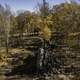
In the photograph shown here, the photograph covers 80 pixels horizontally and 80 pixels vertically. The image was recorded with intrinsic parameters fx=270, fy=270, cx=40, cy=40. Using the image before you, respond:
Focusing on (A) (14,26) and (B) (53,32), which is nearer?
(B) (53,32)

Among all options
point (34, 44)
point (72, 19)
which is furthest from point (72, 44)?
point (34, 44)

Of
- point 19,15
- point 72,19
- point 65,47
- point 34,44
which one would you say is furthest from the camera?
point 19,15

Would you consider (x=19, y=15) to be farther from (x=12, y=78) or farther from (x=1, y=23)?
(x=12, y=78)

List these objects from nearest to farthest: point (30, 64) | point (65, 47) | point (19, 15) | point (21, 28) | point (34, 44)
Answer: point (30, 64) < point (65, 47) < point (34, 44) < point (21, 28) < point (19, 15)

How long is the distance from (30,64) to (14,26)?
939 centimetres

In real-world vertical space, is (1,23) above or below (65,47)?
above

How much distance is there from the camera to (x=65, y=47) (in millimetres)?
13508

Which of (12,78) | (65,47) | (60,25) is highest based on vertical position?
(60,25)

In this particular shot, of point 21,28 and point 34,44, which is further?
point 21,28

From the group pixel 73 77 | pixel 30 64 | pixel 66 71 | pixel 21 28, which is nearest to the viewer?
pixel 73 77

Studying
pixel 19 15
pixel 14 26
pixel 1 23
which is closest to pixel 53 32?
pixel 1 23

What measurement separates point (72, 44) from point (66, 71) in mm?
3699

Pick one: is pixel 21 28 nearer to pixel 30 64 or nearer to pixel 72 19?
pixel 72 19

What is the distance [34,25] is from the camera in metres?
18.1
